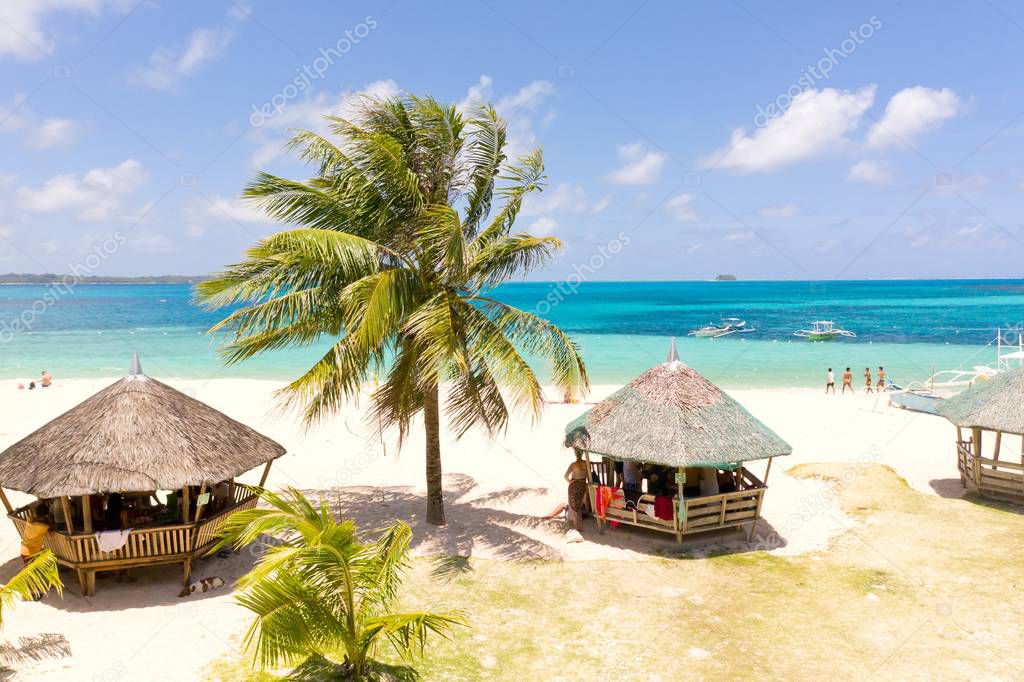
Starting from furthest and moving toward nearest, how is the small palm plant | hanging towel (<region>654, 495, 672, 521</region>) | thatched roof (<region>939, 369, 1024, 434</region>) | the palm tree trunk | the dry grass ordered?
thatched roof (<region>939, 369, 1024, 434</region>), the palm tree trunk, hanging towel (<region>654, 495, 672, 521</region>), the dry grass, the small palm plant

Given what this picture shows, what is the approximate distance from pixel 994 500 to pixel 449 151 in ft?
39.9

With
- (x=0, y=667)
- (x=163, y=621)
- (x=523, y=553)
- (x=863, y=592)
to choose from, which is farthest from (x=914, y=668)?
(x=0, y=667)

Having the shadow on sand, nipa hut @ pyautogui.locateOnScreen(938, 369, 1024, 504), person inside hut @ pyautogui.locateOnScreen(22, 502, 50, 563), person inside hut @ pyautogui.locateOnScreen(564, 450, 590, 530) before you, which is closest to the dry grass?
the shadow on sand

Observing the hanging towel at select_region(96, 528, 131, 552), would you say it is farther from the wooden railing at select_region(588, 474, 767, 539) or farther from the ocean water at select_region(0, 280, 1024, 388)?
the ocean water at select_region(0, 280, 1024, 388)

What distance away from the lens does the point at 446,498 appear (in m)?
13.4

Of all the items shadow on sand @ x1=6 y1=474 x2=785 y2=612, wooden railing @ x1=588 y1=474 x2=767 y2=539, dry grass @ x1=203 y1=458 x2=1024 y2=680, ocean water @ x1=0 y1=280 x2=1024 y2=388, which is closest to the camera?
dry grass @ x1=203 y1=458 x2=1024 y2=680

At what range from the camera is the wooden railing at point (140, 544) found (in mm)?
8531

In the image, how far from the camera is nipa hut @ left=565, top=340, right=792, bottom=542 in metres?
10.2

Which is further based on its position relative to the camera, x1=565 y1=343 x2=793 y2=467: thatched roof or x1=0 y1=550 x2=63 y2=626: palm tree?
x1=565 y1=343 x2=793 y2=467: thatched roof

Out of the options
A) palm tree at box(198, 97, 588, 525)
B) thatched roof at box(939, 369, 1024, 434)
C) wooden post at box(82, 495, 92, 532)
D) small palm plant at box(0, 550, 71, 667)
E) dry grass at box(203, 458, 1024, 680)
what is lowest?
dry grass at box(203, 458, 1024, 680)

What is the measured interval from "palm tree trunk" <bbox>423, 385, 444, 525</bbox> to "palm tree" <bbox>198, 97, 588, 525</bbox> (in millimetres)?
51

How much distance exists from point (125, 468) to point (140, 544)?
1071mm

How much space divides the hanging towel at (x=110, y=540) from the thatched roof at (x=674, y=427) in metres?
6.58

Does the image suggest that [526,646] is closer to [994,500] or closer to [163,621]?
[163,621]
